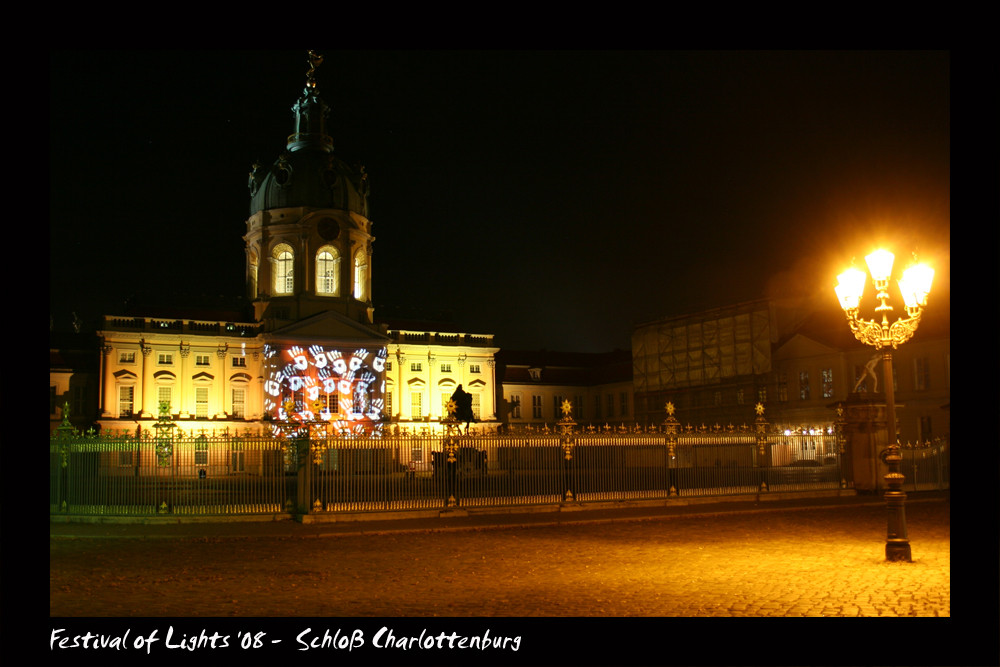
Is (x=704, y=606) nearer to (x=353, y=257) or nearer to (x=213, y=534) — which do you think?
(x=213, y=534)

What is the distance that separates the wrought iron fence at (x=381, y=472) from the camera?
20531 millimetres

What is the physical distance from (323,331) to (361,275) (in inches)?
268

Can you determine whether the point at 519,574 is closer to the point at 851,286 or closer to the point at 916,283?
the point at 851,286

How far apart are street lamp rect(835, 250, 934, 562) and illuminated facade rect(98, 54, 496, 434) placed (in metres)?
44.3

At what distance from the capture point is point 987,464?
7.32 meters

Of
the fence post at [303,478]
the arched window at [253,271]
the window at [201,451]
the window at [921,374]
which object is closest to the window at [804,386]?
the window at [921,374]

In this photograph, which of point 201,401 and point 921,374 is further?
point 201,401

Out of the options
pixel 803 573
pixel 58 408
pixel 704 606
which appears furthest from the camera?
pixel 58 408

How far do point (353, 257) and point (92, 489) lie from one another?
1715 inches

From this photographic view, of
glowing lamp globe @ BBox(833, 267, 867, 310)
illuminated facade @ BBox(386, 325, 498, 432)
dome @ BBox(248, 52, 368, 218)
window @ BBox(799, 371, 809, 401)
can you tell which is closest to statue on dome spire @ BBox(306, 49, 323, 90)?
dome @ BBox(248, 52, 368, 218)

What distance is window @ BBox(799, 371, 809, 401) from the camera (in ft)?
182

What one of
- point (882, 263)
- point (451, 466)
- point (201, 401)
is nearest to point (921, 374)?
point (451, 466)

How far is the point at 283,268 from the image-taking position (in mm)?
62781
